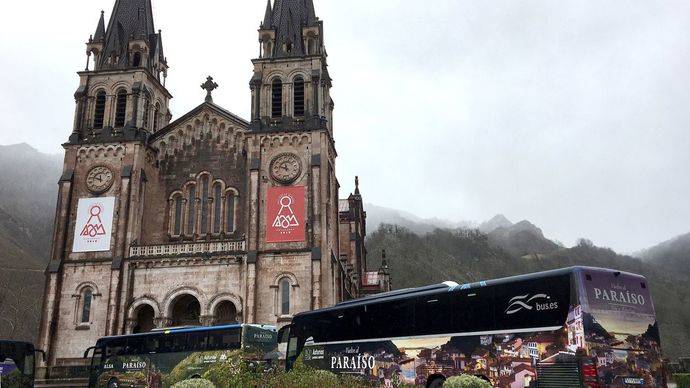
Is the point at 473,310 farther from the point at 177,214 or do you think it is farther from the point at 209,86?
the point at 209,86

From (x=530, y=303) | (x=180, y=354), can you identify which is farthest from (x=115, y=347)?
(x=530, y=303)

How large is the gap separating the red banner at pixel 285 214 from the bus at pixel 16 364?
14347mm

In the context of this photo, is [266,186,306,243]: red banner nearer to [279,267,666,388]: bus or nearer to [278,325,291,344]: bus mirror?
[278,325,291,344]: bus mirror

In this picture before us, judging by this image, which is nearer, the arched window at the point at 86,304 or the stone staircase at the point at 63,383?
the stone staircase at the point at 63,383

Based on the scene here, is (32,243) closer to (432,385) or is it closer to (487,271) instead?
(487,271)

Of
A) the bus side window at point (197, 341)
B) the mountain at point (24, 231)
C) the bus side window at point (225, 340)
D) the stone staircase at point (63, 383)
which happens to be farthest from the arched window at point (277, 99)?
the mountain at point (24, 231)

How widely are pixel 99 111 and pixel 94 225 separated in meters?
8.50

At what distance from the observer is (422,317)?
61.4 feet

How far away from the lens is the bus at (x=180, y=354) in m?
24.9

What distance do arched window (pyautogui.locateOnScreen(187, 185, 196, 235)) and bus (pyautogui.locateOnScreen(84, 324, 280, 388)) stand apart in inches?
518

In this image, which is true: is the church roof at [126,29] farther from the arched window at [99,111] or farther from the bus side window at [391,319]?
the bus side window at [391,319]

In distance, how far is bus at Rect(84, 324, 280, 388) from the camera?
A: 24938 millimetres

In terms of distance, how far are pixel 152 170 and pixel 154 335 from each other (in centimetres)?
1785

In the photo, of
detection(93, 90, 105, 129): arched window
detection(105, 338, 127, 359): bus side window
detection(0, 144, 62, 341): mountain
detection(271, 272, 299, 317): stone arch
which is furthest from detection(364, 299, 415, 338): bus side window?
detection(0, 144, 62, 341): mountain
